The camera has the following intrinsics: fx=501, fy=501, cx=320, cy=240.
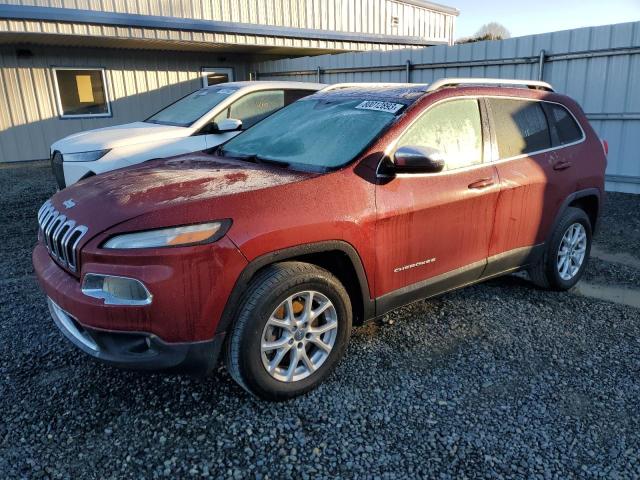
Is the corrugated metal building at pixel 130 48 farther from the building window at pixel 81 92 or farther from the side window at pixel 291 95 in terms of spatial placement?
the side window at pixel 291 95

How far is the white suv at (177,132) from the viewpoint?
5.73 m

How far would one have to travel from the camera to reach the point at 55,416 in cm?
269

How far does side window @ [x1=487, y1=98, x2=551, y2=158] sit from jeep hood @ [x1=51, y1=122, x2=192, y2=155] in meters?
3.79

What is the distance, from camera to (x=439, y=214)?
3.22 m

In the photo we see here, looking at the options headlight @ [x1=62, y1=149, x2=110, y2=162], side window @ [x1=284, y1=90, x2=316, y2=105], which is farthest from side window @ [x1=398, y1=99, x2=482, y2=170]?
headlight @ [x1=62, y1=149, x2=110, y2=162]

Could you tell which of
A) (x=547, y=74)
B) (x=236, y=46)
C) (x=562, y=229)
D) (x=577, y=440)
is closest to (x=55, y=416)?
(x=577, y=440)

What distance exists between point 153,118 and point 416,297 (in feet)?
17.4

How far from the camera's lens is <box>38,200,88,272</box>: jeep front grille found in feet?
8.34

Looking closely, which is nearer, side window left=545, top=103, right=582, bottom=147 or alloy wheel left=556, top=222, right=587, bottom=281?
side window left=545, top=103, right=582, bottom=147

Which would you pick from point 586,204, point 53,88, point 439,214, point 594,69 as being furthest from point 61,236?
point 53,88

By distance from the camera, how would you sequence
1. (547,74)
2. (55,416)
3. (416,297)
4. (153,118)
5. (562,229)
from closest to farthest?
(55,416) < (416,297) < (562,229) < (153,118) < (547,74)

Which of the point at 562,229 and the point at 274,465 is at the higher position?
the point at 562,229

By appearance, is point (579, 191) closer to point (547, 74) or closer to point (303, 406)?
point (303, 406)

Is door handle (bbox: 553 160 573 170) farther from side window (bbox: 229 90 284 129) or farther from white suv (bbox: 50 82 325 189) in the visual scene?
side window (bbox: 229 90 284 129)
